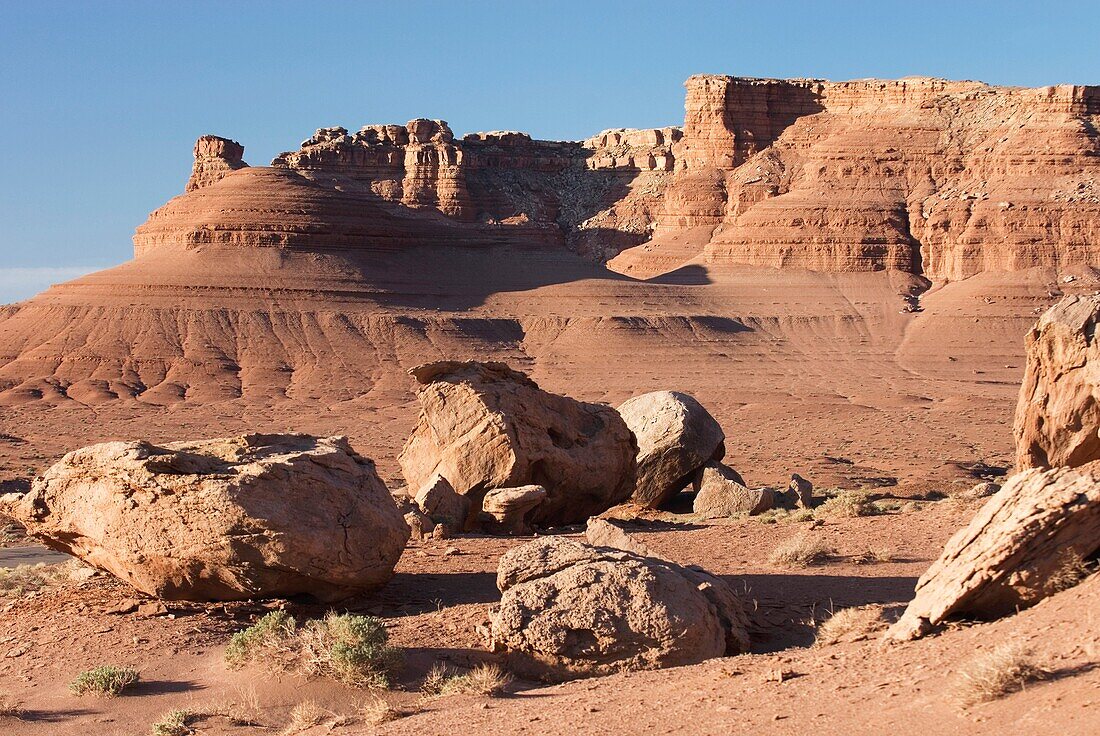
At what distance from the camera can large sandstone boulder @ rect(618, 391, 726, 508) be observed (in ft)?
63.5

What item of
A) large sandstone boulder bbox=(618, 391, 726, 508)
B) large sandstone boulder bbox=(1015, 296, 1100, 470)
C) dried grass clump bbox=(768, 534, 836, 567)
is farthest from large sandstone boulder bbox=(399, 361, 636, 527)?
large sandstone boulder bbox=(1015, 296, 1100, 470)

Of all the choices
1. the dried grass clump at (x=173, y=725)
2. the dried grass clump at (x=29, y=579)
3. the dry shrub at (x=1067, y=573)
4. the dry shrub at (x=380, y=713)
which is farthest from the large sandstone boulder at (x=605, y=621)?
the dried grass clump at (x=29, y=579)

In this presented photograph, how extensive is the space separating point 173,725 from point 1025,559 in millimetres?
5589

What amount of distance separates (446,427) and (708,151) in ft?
275

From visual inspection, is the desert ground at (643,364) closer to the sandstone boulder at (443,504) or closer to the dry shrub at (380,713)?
the dry shrub at (380,713)

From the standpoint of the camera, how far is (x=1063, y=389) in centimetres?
1021

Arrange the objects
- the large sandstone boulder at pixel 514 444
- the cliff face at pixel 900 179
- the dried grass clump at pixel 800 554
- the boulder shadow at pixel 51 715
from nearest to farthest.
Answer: the boulder shadow at pixel 51 715 < the dried grass clump at pixel 800 554 < the large sandstone boulder at pixel 514 444 < the cliff face at pixel 900 179

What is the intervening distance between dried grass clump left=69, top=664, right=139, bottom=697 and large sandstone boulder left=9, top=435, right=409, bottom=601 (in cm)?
163

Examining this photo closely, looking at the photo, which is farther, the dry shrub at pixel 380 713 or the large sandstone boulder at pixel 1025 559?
the dry shrub at pixel 380 713

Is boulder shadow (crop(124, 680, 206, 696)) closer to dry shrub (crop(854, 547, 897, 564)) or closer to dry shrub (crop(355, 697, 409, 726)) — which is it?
dry shrub (crop(355, 697, 409, 726))

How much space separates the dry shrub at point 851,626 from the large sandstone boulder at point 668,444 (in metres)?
9.99

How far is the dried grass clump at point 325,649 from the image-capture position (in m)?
9.19

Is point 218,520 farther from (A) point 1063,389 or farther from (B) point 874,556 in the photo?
(A) point 1063,389

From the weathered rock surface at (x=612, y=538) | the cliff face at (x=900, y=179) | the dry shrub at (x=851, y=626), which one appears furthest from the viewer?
the cliff face at (x=900, y=179)
